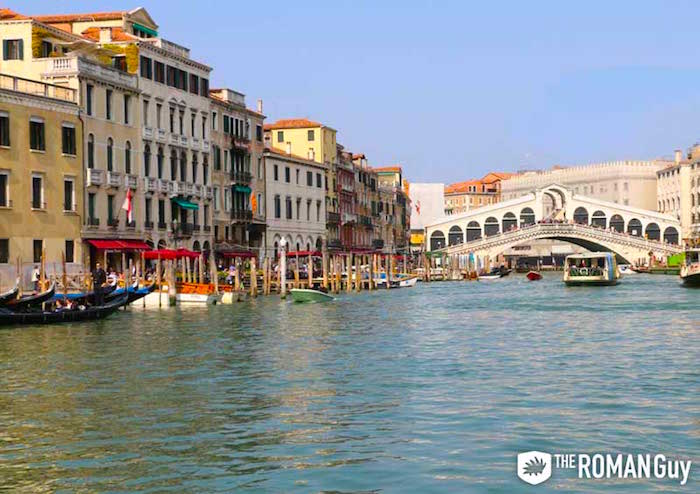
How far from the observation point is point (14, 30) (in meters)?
35.4

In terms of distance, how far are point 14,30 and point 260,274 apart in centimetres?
1346

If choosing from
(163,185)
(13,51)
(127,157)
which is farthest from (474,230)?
(13,51)

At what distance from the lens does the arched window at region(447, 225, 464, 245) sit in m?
89.6

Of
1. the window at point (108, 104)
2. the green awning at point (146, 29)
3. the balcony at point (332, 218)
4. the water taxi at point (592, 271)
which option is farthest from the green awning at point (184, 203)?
the water taxi at point (592, 271)

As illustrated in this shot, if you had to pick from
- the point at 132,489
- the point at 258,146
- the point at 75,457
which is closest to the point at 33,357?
the point at 75,457

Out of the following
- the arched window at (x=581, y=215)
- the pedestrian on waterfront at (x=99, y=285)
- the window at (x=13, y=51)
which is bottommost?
the pedestrian on waterfront at (x=99, y=285)

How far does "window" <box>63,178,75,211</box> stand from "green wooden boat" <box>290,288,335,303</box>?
7.20 m

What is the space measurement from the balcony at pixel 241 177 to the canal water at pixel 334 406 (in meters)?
23.6

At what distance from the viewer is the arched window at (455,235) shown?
89625mm

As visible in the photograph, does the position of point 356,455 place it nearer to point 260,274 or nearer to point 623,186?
point 260,274

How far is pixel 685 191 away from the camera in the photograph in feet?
295

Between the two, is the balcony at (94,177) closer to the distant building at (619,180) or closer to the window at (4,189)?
the window at (4,189)

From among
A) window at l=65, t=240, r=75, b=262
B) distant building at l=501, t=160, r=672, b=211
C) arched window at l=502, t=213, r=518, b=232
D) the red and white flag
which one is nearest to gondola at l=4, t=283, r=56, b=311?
window at l=65, t=240, r=75, b=262

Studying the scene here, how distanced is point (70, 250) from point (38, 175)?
8.83 ft
